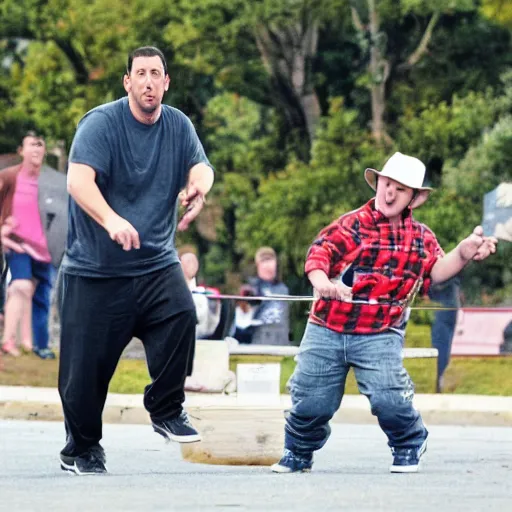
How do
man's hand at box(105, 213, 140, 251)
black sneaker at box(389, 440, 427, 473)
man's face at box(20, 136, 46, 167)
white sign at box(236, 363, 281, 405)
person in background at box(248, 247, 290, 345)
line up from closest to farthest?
1. man's hand at box(105, 213, 140, 251)
2. black sneaker at box(389, 440, 427, 473)
3. white sign at box(236, 363, 281, 405)
4. man's face at box(20, 136, 46, 167)
5. person in background at box(248, 247, 290, 345)

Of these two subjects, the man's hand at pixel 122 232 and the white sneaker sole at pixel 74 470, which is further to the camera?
the white sneaker sole at pixel 74 470

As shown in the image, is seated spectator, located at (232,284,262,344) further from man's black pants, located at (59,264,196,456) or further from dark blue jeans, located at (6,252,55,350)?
man's black pants, located at (59,264,196,456)

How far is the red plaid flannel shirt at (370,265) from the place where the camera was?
31.6ft

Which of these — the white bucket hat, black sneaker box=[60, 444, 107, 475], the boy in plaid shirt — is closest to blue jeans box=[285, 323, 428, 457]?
the boy in plaid shirt

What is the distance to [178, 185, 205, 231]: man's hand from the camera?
899 centimetres

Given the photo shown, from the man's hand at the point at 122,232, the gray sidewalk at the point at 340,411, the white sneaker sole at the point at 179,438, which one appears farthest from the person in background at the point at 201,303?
the man's hand at the point at 122,232

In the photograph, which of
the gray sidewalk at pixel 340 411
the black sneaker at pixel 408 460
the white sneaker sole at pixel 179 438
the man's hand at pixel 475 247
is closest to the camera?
the white sneaker sole at pixel 179 438

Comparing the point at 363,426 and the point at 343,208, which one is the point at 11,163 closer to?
the point at 363,426

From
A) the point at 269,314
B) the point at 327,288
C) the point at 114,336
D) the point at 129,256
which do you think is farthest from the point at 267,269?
the point at 129,256

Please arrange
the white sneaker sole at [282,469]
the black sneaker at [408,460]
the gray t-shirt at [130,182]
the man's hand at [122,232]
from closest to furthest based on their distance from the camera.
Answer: the man's hand at [122,232] → the gray t-shirt at [130,182] → the black sneaker at [408,460] → the white sneaker sole at [282,469]

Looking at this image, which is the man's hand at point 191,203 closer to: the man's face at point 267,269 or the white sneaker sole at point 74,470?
the white sneaker sole at point 74,470

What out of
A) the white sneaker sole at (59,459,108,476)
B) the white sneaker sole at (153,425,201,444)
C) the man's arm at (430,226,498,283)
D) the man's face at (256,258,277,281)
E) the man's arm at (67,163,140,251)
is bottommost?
the white sneaker sole at (59,459,108,476)

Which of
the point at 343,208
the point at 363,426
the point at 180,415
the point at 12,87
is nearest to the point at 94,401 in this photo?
the point at 180,415

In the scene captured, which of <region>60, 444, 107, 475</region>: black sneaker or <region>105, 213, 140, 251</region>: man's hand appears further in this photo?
<region>60, 444, 107, 475</region>: black sneaker
